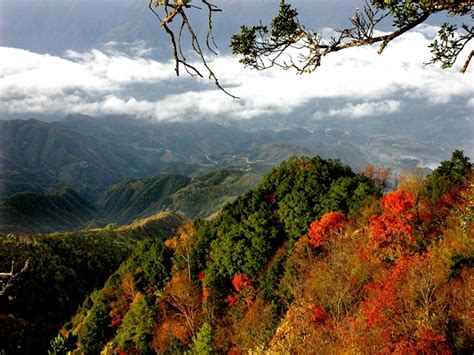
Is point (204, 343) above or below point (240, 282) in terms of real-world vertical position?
below

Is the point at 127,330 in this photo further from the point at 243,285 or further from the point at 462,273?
the point at 462,273

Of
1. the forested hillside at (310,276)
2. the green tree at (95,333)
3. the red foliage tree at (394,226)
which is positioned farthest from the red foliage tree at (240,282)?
the green tree at (95,333)

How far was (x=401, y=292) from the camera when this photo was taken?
142 ft

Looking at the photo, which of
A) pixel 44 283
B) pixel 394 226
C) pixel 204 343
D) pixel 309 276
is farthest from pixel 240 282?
pixel 44 283

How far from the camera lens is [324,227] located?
7269 cm

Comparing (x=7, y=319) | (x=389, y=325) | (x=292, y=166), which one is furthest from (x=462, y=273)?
(x=7, y=319)

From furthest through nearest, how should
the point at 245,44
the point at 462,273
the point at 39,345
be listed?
the point at 39,345, the point at 462,273, the point at 245,44

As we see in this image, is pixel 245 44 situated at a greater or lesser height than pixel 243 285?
greater

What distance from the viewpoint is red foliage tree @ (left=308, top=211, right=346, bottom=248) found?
236 ft

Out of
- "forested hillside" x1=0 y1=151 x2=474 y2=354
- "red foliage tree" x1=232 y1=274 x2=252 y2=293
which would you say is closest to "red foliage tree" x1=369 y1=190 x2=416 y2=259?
"forested hillside" x1=0 y1=151 x2=474 y2=354

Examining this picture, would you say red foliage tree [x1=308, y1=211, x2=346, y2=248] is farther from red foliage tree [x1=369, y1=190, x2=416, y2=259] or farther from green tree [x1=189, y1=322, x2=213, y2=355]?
green tree [x1=189, y1=322, x2=213, y2=355]

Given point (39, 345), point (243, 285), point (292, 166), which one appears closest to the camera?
point (243, 285)

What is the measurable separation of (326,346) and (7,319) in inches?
4844

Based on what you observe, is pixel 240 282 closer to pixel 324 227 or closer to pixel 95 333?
pixel 324 227
